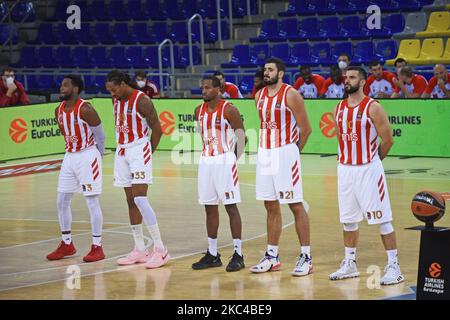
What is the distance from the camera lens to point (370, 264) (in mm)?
13547

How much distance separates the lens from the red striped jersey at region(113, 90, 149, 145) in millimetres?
13977

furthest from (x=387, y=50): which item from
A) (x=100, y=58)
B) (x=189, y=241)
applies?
(x=189, y=241)

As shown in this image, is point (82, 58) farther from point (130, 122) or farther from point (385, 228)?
point (385, 228)

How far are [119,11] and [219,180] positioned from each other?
2228 cm

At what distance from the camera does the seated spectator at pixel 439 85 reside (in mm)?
23094

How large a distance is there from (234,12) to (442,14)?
6.75m

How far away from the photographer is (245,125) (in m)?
25.2

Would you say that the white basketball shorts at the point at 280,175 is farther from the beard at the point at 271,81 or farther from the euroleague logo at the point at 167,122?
the euroleague logo at the point at 167,122

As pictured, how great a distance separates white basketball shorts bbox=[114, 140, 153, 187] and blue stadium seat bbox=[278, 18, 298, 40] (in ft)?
57.6

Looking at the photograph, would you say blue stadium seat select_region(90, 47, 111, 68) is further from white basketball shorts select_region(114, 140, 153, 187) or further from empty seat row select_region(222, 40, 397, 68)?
white basketball shorts select_region(114, 140, 153, 187)

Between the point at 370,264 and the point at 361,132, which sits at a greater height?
the point at 361,132

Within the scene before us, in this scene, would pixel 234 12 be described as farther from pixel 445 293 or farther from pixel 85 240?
pixel 445 293

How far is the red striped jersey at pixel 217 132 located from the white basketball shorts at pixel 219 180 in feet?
0.28
